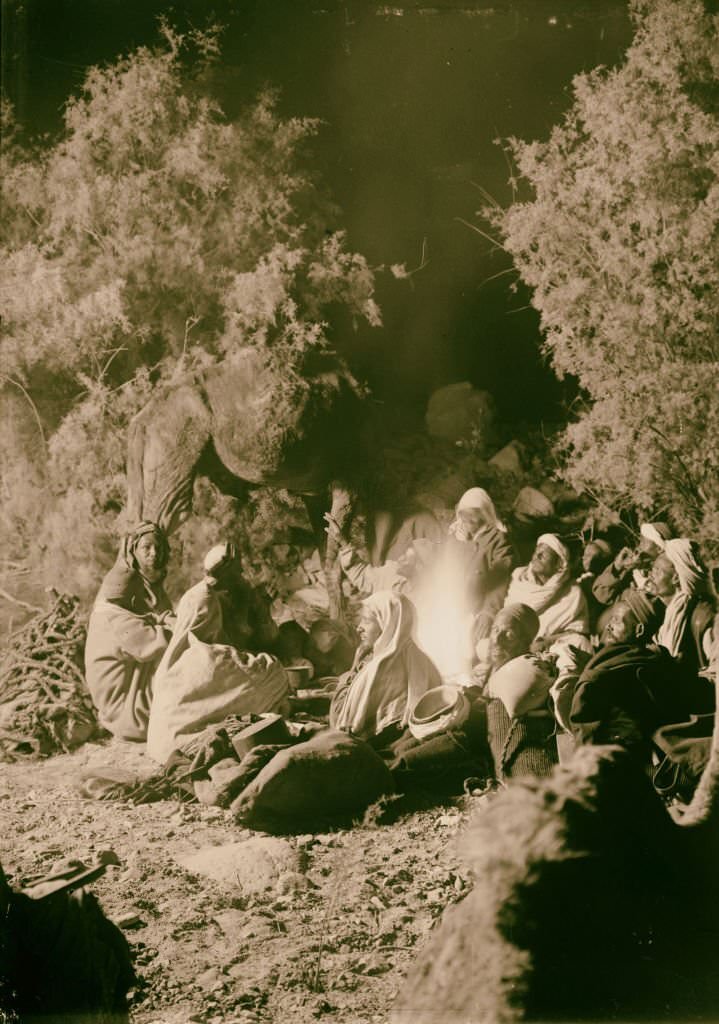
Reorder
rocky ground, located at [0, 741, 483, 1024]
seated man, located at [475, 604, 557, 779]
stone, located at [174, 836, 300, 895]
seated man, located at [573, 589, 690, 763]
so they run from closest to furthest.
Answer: rocky ground, located at [0, 741, 483, 1024]
seated man, located at [573, 589, 690, 763]
stone, located at [174, 836, 300, 895]
seated man, located at [475, 604, 557, 779]

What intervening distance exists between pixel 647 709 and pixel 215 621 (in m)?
2.73

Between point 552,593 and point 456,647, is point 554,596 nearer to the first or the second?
point 552,593

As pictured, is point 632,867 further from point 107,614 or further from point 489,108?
point 489,108

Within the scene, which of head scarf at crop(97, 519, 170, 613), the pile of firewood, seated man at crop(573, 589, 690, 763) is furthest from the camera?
head scarf at crop(97, 519, 170, 613)

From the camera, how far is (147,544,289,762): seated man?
580 cm

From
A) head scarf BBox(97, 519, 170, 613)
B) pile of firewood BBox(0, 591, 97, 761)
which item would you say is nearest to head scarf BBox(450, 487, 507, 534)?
head scarf BBox(97, 519, 170, 613)

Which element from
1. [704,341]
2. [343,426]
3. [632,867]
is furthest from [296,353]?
[632,867]

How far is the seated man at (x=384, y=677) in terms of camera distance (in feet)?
17.9

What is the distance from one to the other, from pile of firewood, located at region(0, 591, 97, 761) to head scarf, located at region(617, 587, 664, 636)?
11.8ft

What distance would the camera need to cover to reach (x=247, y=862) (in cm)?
480

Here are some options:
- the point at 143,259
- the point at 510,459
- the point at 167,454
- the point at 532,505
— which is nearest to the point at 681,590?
the point at 532,505

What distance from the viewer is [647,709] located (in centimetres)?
461

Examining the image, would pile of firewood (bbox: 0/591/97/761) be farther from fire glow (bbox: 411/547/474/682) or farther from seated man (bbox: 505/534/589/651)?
seated man (bbox: 505/534/589/651)

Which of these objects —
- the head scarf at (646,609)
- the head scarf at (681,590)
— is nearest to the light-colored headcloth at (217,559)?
the head scarf at (646,609)
